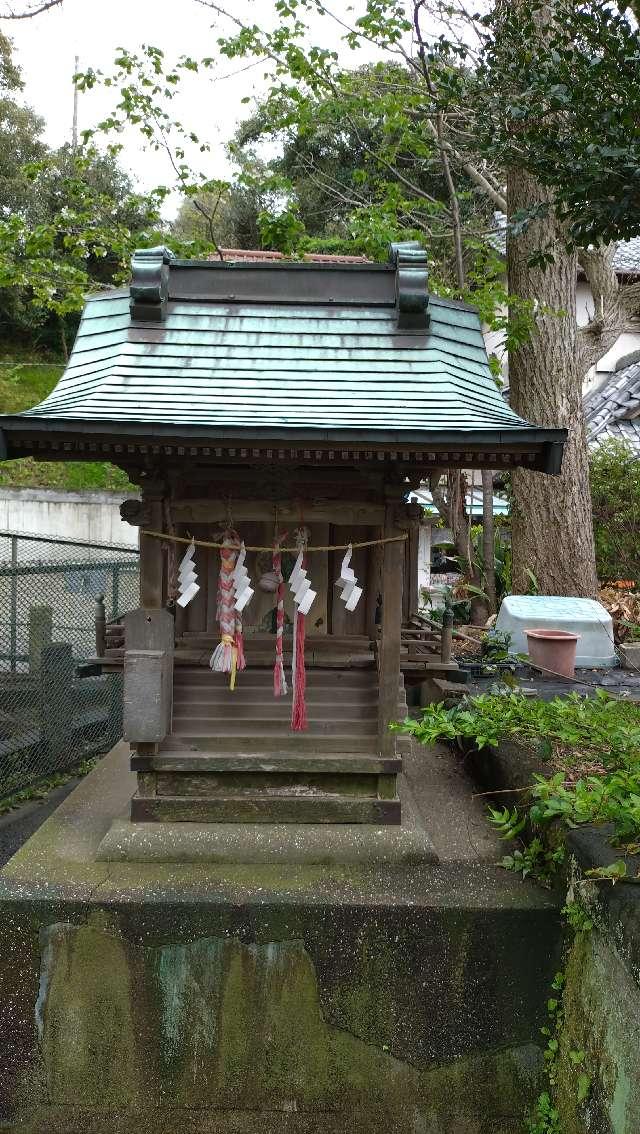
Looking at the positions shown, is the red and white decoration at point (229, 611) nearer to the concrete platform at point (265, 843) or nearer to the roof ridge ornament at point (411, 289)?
the concrete platform at point (265, 843)

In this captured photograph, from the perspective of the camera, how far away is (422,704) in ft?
28.1

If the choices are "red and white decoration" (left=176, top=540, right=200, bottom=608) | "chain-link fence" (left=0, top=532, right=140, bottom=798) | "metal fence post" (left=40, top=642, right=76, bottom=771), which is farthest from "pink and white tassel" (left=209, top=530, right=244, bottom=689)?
"metal fence post" (left=40, top=642, right=76, bottom=771)

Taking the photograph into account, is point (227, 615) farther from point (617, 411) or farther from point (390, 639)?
point (617, 411)

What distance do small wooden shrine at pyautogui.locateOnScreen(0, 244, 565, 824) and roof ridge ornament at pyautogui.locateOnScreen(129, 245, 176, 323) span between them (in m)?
0.02

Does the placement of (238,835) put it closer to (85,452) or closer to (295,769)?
(295,769)

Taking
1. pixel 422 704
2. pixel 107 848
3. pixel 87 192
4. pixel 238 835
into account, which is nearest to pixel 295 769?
pixel 238 835

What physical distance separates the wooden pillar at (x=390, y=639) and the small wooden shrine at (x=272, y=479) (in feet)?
0.05

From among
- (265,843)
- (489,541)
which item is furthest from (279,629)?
(489,541)

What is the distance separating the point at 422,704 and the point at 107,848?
452cm

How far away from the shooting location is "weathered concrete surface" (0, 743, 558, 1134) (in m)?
4.29

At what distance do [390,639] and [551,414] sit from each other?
6397 mm

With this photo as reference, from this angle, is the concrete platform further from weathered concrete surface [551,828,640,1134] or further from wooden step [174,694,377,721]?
weathered concrete surface [551,828,640,1134]

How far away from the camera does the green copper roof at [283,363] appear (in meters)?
4.52

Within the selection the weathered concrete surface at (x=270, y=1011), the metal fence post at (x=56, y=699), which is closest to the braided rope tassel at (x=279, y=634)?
the weathered concrete surface at (x=270, y=1011)
